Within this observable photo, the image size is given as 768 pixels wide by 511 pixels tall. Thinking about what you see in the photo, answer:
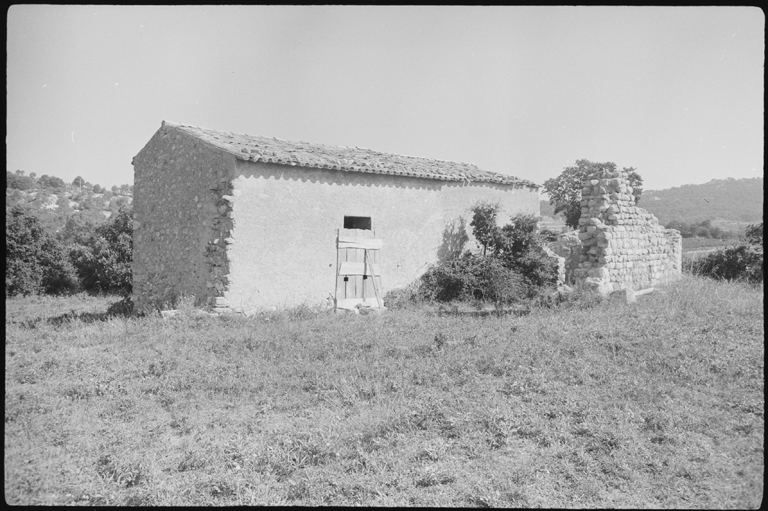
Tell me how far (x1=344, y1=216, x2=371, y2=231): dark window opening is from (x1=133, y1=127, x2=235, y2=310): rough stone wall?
357 centimetres

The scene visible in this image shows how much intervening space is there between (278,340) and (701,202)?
134ft

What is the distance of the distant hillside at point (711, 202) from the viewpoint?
35.4 metres

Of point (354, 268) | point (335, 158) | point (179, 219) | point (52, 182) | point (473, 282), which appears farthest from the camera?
point (52, 182)

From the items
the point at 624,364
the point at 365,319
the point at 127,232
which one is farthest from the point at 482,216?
the point at 127,232

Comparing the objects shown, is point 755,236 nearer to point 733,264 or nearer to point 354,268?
point 733,264

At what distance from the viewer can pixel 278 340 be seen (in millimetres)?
8359

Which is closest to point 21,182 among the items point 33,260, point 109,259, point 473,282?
point 33,260

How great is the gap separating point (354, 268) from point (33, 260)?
16.3 m

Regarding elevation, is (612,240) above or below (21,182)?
below

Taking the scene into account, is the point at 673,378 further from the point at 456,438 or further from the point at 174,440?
the point at 174,440

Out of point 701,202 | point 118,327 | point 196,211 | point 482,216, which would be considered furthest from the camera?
point 701,202

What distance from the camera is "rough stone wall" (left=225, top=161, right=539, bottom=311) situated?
11328mm

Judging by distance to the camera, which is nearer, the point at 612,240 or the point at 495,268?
the point at 612,240

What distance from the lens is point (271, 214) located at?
11.7 m
